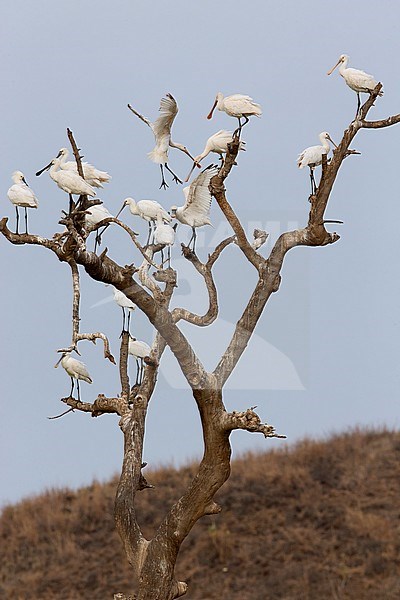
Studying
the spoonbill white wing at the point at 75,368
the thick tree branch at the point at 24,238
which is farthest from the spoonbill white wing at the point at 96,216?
the spoonbill white wing at the point at 75,368

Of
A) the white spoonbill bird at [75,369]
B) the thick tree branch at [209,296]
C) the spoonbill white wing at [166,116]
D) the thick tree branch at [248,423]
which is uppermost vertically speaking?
the spoonbill white wing at [166,116]

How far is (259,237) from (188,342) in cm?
96

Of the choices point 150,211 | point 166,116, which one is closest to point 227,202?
point 166,116

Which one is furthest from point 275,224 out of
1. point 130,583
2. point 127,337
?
point 130,583

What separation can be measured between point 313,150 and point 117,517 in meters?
2.57

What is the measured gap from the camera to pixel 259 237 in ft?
21.2

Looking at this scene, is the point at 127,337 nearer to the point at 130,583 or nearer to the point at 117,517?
the point at 117,517

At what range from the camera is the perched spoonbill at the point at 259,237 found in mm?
6441

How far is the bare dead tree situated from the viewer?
5750mm

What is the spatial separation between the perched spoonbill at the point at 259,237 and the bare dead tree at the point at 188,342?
25 centimetres

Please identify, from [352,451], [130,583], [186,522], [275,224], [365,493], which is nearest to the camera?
[186,522]

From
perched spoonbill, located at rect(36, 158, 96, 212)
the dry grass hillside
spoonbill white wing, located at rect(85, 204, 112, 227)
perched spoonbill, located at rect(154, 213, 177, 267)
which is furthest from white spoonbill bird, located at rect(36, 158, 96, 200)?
the dry grass hillside

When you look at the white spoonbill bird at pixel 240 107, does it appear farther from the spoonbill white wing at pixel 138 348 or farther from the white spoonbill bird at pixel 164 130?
the spoonbill white wing at pixel 138 348

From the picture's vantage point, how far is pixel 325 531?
41.4ft
